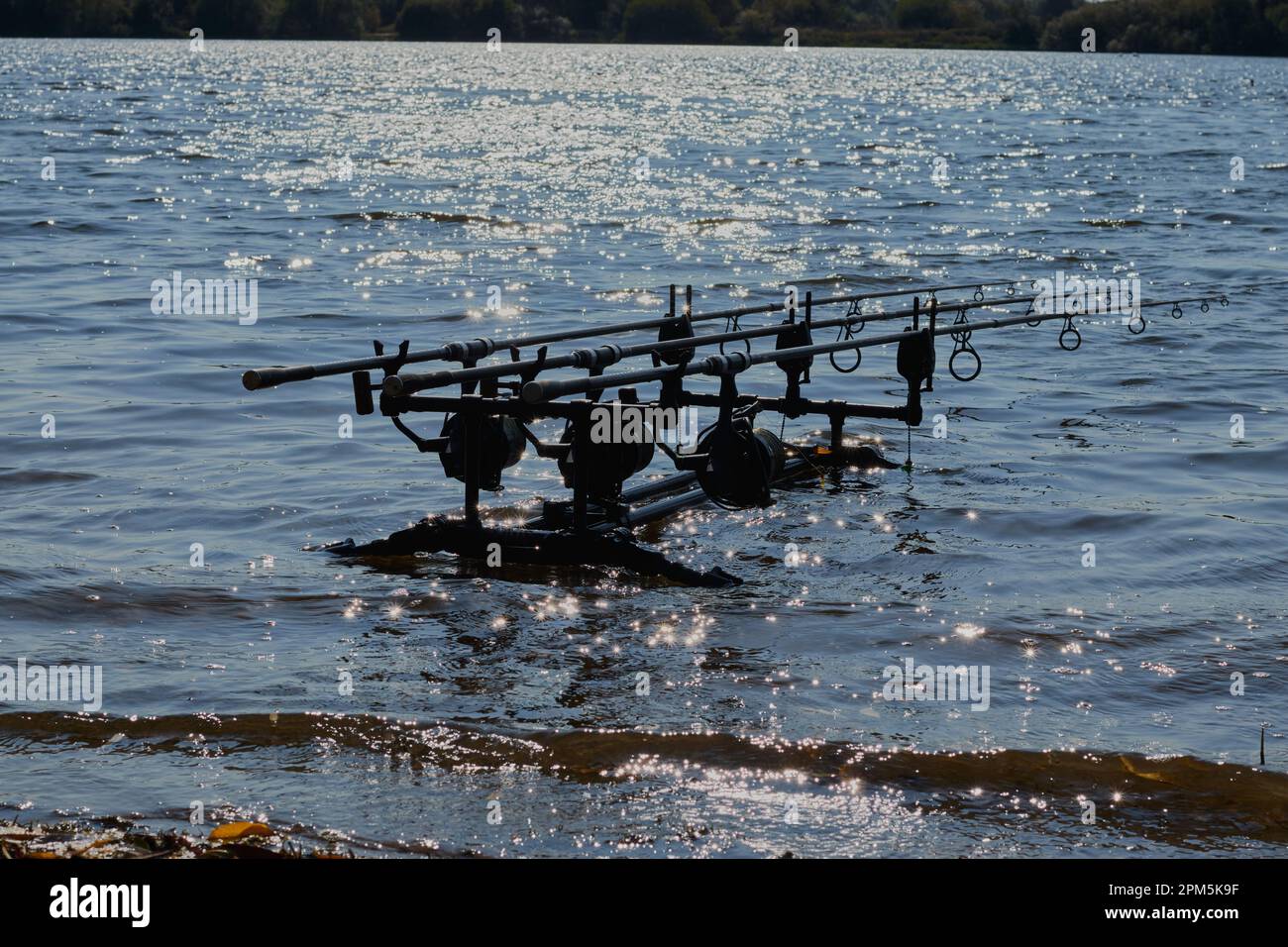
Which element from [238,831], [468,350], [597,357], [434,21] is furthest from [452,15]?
[238,831]

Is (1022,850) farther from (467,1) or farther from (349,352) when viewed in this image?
(467,1)

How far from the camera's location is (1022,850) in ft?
20.7

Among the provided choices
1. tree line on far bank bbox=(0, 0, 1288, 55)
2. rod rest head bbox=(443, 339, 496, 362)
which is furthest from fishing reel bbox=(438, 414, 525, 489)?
tree line on far bank bbox=(0, 0, 1288, 55)

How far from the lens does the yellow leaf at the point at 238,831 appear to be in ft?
19.8

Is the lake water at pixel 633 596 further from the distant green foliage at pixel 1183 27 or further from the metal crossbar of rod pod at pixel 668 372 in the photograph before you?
the distant green foliage at pixel 1183 27

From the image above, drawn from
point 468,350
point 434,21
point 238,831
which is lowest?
point 238,831

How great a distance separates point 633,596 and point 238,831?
3.61 m

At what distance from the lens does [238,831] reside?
606 cm

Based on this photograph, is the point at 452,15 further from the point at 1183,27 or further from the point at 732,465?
the point at 732,465

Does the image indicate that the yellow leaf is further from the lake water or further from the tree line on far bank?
the tree line on far bank

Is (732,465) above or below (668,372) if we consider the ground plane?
below

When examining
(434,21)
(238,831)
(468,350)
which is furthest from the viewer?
(434,21)

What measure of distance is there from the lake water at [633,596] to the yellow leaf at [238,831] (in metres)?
0.19
